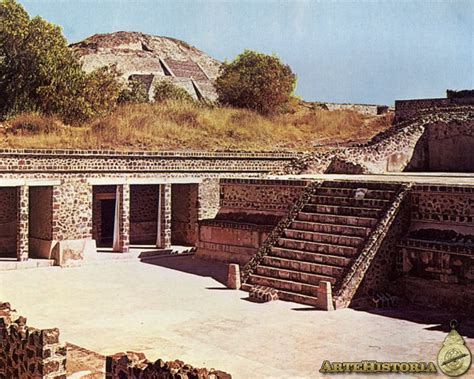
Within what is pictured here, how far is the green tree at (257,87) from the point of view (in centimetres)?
3553

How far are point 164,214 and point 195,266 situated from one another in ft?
11.1

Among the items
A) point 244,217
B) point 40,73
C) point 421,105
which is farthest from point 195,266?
point 421,105

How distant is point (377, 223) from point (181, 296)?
451cm

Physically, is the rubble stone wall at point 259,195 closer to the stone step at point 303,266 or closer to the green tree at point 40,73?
the stone step at point 303,266

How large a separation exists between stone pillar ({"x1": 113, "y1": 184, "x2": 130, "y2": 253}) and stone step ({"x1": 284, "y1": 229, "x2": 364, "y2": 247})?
21.7 ft

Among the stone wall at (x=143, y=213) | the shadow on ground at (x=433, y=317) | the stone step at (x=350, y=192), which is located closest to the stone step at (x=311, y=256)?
the shadow on ground at (x=433, y=317)

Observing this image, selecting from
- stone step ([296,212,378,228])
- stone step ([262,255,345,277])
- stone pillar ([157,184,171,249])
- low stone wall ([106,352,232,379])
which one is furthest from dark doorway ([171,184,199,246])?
low stone wall ([106,352,232,379])

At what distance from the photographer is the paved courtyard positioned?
1053 centimetres

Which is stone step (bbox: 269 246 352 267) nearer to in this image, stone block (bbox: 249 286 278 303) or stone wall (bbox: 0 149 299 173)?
stone block (bbox: 249 286 278 303)

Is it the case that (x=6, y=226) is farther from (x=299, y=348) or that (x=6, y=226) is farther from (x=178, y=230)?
(x=299, y=348)

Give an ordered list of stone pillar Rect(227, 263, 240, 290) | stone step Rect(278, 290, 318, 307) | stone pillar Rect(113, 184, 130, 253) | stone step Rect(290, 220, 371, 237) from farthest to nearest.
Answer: stone pillar Rect(113, 184, 130, 253) < stone pillar Rect(227, 263, 240, 290) < stone step Rect(290, 220, 371, 237) < stone step Rect(278, 290, 318, 307)

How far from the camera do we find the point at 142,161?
21.3m

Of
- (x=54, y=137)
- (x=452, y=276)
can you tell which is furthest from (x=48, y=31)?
(x=452, y=276)

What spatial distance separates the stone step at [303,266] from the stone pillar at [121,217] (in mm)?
6649
